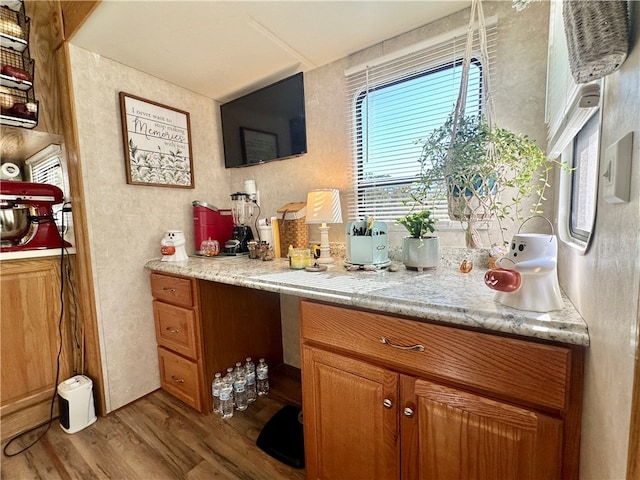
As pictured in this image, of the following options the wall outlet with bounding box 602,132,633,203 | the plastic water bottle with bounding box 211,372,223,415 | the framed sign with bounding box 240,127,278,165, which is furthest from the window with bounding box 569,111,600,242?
the plastic water bottle with bounding box 211,372,223,415

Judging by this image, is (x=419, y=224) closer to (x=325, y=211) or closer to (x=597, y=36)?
(x=325, y=211)

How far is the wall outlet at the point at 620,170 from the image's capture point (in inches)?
15.6

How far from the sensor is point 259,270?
136 cm

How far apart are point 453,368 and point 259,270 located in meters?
0.93

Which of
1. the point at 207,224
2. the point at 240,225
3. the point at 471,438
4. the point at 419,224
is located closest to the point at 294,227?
the point at 240,225

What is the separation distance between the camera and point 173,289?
5.30ft

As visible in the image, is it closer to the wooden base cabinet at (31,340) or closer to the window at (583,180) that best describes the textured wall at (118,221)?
the wooden base cabinet at (31,340)

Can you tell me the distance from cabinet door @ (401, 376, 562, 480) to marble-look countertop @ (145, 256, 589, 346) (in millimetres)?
208

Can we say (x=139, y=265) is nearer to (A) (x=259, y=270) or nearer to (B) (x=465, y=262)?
(A) (x=259, y=270)

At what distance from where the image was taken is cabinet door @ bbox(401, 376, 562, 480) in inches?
25.6

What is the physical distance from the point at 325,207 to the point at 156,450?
58.8 inches

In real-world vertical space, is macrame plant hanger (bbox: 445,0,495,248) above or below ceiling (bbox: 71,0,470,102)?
below

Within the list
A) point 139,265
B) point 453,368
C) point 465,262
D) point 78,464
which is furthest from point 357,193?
point 78,464

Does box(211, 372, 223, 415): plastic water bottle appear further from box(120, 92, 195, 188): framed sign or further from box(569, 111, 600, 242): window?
box(569, 111, 600, 242): window
